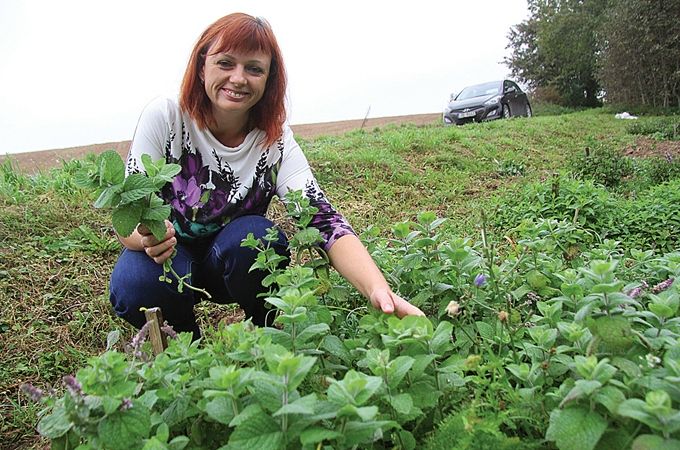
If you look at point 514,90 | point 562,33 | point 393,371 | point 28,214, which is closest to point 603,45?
point 562,33

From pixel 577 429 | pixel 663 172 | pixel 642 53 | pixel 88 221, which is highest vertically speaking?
pixel 642 53

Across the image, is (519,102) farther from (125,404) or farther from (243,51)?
(125,404)

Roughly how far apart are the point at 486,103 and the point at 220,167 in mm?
13711

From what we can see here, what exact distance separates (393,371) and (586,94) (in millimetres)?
26520

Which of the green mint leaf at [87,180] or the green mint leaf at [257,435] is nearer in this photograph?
the green mint leaf at [257,435]

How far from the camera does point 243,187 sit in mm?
2236

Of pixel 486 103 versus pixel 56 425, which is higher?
pixel 486 103

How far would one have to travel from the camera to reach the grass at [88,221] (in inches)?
109

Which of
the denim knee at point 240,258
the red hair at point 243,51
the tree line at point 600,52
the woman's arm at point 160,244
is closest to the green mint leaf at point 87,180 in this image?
the woman's arm at point 160,244

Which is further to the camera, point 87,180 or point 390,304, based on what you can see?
point 390,304

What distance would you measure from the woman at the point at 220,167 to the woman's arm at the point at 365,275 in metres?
0.14

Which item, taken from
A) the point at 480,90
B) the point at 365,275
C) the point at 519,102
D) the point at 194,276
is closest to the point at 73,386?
the point at 365,275

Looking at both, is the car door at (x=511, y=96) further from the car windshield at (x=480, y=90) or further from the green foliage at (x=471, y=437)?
the green foliage at (x=471, y=437)

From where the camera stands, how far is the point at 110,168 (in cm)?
124
